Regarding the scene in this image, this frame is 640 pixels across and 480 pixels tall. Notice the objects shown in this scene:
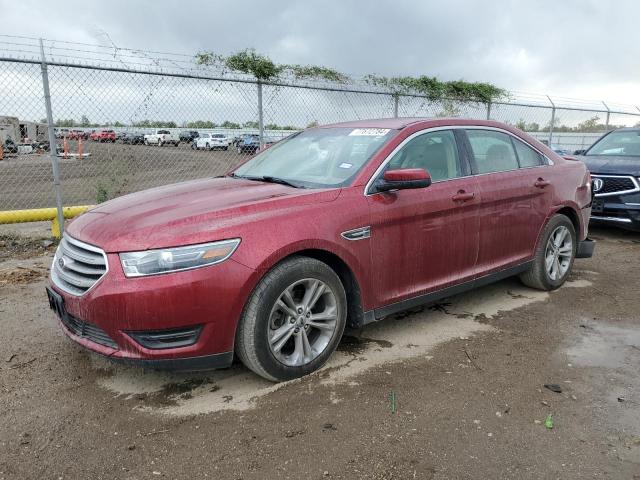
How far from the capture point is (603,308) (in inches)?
185

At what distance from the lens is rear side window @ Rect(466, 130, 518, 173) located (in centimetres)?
432

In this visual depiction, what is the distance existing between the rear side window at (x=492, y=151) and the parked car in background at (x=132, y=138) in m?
5.09

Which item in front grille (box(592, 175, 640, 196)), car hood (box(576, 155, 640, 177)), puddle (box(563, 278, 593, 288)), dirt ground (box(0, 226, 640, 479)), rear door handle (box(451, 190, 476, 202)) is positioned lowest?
dirt ground (box(0, 226, 640, 479))

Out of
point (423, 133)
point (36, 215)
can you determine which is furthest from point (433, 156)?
point (36, 215)

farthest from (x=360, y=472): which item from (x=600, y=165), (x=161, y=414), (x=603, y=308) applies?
(x=600, y=165)

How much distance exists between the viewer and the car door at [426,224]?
3.55 m

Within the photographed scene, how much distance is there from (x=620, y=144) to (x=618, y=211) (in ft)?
5.87

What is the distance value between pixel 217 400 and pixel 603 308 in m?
3.55

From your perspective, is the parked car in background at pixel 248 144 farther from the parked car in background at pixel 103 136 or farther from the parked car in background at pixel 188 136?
the parked car in background at pixel 103 136

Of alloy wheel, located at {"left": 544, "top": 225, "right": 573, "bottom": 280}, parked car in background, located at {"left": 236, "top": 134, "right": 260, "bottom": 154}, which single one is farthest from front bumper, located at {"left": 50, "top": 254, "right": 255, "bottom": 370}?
parked car in background, located at {"left": 236, "top": 134, "right": 260, "bottom": 154}

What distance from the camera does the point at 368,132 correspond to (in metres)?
4.01

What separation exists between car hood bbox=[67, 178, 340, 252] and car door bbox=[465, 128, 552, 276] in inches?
60.3

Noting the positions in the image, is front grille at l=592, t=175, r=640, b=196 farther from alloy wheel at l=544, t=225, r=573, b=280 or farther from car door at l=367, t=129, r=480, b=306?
car door at l=367, t=129, r=480, b=306

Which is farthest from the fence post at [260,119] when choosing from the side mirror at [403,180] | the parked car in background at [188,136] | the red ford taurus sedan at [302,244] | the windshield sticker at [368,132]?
the side mirror at [403,180]
